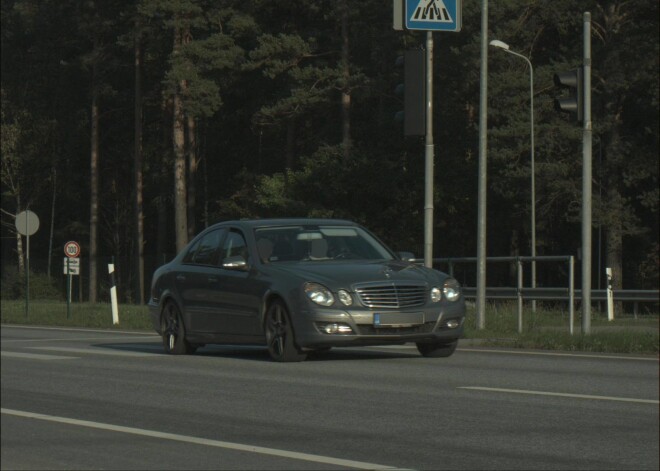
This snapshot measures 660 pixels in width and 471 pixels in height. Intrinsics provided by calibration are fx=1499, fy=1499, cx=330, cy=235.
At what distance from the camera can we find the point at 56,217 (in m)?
83.5

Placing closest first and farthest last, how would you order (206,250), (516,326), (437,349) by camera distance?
(437,349), (206,250), (516,326)

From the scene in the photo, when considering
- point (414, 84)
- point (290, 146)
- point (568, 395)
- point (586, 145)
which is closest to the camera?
point (586, 145)

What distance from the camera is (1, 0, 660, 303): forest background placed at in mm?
48844

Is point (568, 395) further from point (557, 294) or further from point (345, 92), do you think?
point (345, 92)

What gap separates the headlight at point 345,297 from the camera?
13.4 meters

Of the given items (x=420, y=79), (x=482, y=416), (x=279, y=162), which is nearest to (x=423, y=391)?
(x=482, y=416)

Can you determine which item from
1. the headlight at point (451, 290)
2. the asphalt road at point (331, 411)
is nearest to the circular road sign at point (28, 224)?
the asphalt road at point (331, 411)

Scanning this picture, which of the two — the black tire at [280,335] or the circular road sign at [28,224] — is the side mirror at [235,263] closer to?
the black tire at [280,335]

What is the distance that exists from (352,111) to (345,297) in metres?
49.3

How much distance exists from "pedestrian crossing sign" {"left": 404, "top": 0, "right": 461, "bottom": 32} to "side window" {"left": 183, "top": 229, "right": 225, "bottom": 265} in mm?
5191

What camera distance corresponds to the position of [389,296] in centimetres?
1350

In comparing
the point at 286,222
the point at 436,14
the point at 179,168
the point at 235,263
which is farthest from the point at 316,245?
the point at 179,168

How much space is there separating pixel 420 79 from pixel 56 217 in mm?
74992

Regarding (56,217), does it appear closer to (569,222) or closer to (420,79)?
(569,222)
